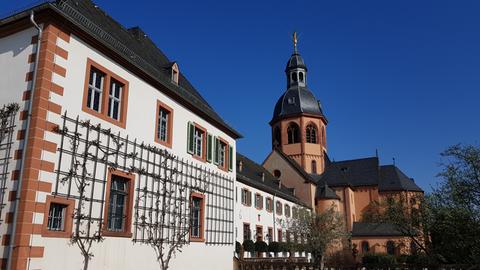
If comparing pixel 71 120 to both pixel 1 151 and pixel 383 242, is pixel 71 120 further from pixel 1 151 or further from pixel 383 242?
pixel 383 242

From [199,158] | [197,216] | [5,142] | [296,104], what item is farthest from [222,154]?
[296,104]

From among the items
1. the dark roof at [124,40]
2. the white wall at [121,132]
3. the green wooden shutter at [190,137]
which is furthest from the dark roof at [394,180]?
the green wooden shutter at [190,137]

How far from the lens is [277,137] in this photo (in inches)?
2379

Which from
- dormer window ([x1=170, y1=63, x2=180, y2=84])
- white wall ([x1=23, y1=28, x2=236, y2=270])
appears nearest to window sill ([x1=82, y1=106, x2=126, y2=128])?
white wall ([x1=23, y1=28, x2=236, y2=270])

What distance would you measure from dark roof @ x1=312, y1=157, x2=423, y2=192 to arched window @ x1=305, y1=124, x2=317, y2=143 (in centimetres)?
467

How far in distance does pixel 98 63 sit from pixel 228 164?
34.1ft

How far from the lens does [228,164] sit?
21891mm

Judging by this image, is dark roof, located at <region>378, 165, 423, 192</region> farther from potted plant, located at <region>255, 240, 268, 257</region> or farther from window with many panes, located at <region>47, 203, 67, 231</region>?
window with many panes, located at <region>47, 203, 67, 231</region>

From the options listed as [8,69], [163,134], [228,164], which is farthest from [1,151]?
[228,164]

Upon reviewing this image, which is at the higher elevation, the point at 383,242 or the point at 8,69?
the point at 8,69

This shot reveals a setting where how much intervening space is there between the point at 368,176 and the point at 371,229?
945cm

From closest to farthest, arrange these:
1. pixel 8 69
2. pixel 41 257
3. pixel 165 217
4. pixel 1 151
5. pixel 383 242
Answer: pixel 41 257 → pixel 1 151 → pixel 8 69 → pixel 165 217 → pixel 383 242

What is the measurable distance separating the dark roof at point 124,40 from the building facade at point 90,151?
2.6 inches

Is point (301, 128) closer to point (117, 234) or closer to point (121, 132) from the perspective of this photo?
point (121, 132)
